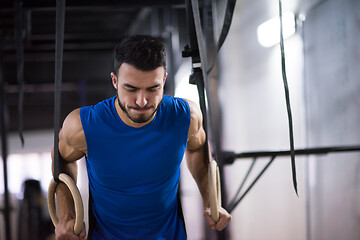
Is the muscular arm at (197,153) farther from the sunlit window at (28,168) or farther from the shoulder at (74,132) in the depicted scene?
the sunlit window at (28,168)

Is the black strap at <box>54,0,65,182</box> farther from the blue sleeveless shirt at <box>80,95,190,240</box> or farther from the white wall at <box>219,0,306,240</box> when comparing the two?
the white wall at <box>219,0,306,240</box>

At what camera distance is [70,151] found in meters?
1.46

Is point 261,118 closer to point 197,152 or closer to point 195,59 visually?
point 197,152

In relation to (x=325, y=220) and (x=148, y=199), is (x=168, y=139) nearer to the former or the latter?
(x=148, y=199)

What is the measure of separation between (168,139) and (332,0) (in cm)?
138

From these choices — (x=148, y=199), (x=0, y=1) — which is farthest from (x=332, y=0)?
(x=0, y=1)

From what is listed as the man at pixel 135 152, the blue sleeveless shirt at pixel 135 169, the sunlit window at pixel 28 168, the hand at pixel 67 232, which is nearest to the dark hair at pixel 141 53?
the man at pixel 135 152

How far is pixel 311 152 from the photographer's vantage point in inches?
81.8

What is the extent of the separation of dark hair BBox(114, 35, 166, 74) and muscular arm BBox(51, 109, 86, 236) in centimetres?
27

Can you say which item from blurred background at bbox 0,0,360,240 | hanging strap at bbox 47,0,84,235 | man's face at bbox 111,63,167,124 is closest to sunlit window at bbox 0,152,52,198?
blurred background at bbox 0,0,360,240

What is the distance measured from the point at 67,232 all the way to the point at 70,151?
0.31 m

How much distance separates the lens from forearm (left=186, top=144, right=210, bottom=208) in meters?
1.61

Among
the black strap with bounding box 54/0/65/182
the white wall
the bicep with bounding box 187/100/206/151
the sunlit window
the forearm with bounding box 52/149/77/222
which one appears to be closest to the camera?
the black strap with bounding box 54/0/65/182

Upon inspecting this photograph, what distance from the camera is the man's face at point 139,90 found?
126 centimetres
